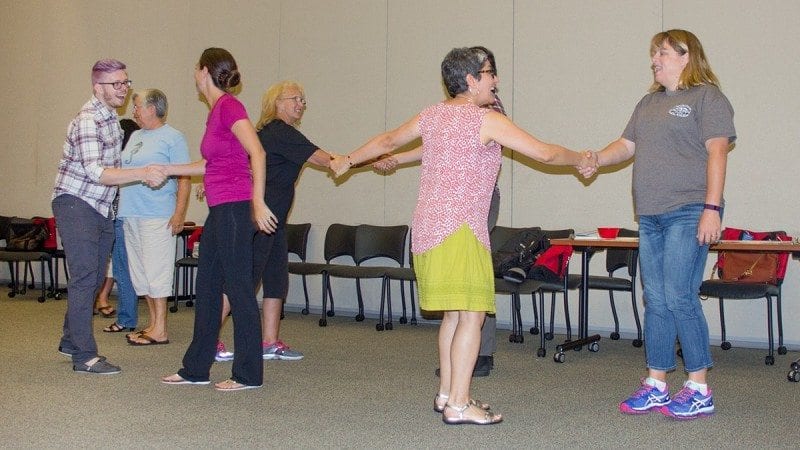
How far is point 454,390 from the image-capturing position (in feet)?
11.2

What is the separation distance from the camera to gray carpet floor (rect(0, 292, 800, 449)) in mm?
3219

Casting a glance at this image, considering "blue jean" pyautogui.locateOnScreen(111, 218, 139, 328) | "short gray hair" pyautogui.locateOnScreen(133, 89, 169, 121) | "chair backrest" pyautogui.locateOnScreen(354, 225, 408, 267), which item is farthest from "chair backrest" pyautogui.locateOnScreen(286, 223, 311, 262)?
"short gray hair" pyautogui.locateOnScreen(133, 89, 169, 121)

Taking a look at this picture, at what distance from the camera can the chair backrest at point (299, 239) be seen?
797 centimetres

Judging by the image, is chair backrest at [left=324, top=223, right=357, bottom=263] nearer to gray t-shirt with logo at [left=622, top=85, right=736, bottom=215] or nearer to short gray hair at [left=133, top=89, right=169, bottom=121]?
short gray hair at [left=133, top=89, right=169, bottom=121]

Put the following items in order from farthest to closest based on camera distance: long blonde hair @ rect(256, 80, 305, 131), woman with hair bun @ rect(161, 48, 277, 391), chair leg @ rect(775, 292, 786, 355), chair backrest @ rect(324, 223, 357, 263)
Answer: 1. chair backrest @ rect(324, 223, 357, 263)
2. chair leg @ rect(775, 292, 786, 355)
3. long blonde hair @ rect(256, 80, 305, 131)
4. woman with hair bun @ rect(161, 48, 277, 391)

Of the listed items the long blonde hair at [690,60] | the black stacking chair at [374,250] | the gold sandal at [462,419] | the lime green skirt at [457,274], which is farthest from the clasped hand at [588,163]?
the black stacking chair at [374,250]

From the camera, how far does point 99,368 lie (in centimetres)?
454

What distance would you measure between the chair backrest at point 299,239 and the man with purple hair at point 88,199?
338 cm

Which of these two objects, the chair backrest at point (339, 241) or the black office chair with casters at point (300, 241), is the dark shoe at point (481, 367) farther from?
the black office chair with casters at point (300, 241)

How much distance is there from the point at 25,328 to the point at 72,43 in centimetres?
495

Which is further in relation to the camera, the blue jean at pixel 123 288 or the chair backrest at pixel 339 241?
the chair backrest at pixel 339 241

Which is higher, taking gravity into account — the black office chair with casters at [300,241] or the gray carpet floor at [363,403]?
the black office chair with casters at [300,241]

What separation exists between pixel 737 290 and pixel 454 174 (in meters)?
2.91

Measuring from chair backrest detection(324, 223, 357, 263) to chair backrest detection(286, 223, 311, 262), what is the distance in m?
0.21
